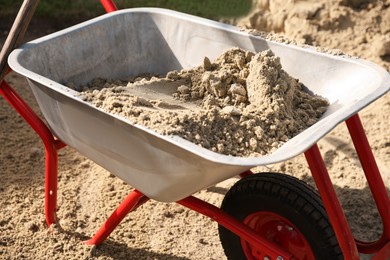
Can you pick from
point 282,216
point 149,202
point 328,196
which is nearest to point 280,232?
point 282,216

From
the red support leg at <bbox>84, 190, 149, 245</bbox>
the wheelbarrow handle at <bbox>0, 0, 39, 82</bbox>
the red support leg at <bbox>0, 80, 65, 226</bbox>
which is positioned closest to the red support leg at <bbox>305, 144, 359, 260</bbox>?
the red support leg at <bbox>84, 190, 149, 245</bbox>

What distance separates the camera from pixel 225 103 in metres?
1.96

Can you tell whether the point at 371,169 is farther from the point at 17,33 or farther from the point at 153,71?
the point at 17,33

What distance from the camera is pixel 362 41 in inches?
128

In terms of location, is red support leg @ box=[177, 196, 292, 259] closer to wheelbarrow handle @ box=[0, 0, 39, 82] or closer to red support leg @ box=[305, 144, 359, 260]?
red support leg @ box=[305, 144, 359, 260]

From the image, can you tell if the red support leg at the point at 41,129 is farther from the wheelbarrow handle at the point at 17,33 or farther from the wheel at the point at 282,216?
the wheel at the point at 282,216

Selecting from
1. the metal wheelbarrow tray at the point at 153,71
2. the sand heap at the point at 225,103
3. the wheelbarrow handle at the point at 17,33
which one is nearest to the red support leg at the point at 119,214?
the metal wheelbarrow tray at the point at 153,71

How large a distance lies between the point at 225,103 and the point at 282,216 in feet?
1.27

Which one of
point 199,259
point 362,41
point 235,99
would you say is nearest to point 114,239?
point 199,259

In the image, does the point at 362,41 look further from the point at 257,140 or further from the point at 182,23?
the point at 257,140

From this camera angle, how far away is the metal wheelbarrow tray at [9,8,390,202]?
1591 mm

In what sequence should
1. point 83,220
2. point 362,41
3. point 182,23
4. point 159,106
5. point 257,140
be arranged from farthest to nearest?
point 362,41
point 83,220
point 182,23
point 159,106
point 257,140

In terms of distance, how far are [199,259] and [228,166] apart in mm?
896

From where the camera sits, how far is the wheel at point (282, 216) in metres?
1.83
